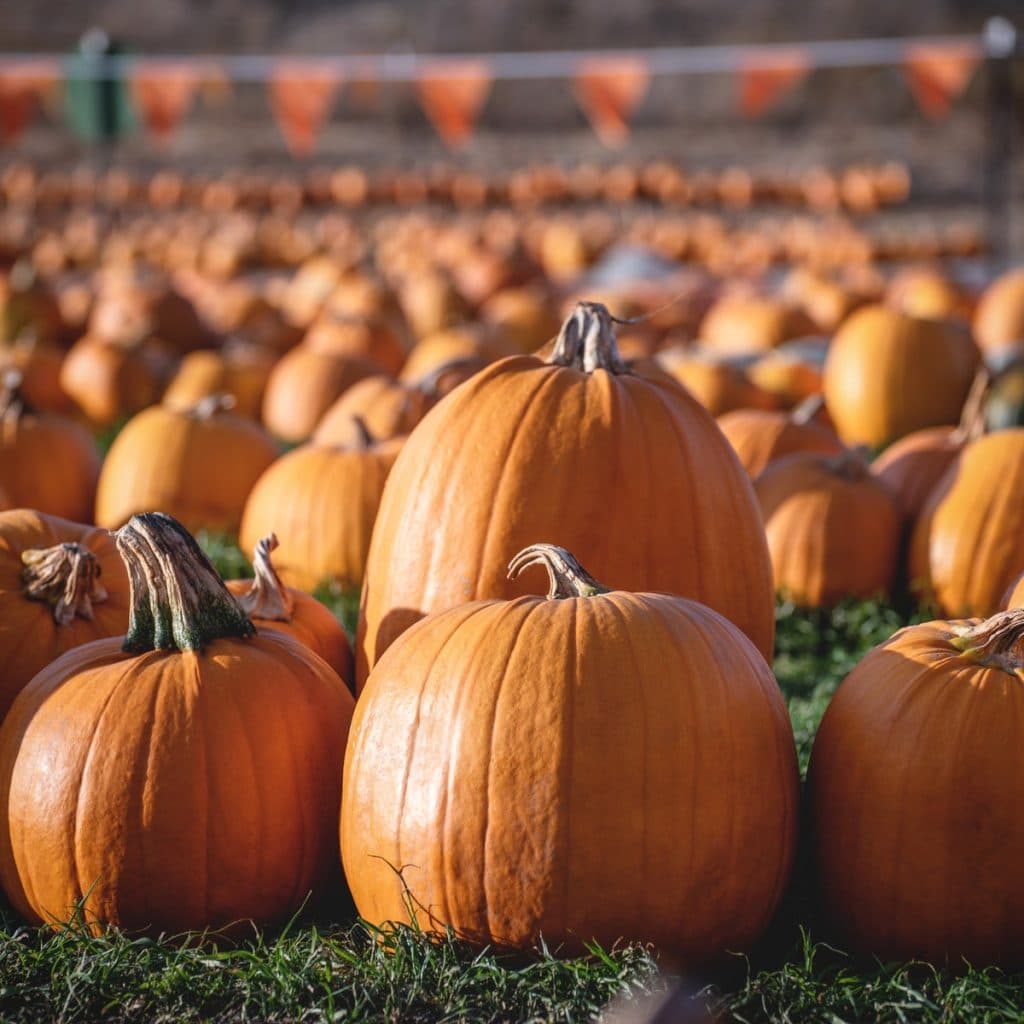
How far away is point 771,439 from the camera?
4.64 meters

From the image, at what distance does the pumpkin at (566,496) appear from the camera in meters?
2.66

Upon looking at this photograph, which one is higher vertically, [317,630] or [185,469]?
[185,469]

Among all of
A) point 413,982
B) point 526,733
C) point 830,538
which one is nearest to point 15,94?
point 830,538

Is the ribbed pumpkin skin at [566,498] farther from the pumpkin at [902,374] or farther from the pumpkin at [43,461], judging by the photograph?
the pumpkin at [902,374]

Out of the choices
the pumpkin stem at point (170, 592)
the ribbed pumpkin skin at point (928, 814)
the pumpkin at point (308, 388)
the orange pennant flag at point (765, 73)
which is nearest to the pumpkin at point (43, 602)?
the pumpkin stem at point (170, 592)

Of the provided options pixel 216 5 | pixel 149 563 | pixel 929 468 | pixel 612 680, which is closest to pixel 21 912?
pixel 149 563

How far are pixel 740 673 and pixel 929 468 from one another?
237cm

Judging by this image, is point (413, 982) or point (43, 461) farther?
point (43, 461)

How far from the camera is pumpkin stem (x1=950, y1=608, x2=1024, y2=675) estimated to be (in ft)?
7.39

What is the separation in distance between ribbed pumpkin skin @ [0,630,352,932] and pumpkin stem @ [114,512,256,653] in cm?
4

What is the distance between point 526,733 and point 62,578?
3.74 ft

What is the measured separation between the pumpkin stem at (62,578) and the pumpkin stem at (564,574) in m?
0.95

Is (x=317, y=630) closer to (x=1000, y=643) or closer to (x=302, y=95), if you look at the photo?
(x=1000, y=643)

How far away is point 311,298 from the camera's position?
997 cm
